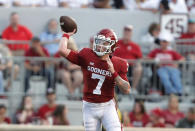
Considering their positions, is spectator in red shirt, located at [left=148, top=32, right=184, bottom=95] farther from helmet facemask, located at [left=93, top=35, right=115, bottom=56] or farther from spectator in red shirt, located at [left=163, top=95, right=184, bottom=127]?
helmet facemask, located at [left=93, top=35, right=115, bottom=56]

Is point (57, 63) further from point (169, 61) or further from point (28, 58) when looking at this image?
point (169, 61)

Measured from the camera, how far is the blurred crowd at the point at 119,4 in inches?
585

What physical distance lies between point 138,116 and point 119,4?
3291 millimetres

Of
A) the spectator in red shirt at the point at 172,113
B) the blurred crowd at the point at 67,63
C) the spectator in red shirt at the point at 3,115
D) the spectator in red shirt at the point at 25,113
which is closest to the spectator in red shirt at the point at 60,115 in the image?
the spectator in red shirt at the point at 25,113

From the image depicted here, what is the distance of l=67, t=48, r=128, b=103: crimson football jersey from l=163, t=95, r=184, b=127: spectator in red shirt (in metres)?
4.57

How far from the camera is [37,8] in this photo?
14742 millimetres

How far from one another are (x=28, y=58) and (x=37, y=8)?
79.6 inches

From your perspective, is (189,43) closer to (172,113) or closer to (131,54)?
(131,54)

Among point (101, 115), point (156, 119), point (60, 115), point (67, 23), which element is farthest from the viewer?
point (156, 119)

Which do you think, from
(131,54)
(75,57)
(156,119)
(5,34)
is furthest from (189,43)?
(75,57)

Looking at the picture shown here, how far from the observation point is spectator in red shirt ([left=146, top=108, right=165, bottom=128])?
13109 millimetres

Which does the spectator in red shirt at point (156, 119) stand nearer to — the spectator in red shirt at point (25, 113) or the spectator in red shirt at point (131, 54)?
the spectator in red shirt at point (131, 54)

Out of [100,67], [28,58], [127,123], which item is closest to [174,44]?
[127,123]

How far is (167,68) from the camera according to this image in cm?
1354
